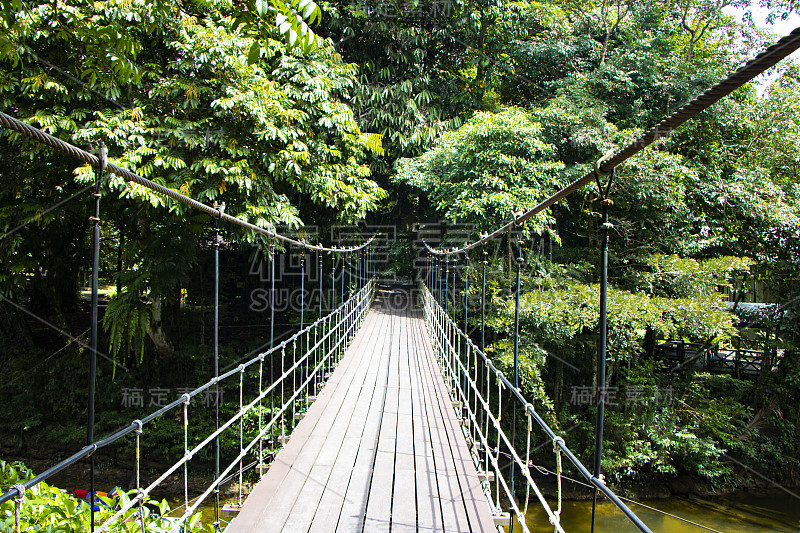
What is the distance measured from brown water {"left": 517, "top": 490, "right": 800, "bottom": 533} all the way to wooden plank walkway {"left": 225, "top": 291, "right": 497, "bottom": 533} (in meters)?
5.37

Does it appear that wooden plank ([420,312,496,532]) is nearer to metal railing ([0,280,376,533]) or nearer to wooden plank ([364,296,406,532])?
wooden plank ([364,296,406,532])

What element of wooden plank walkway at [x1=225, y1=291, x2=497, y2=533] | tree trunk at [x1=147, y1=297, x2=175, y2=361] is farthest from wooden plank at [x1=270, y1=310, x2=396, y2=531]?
tree trunk at [x1=147, y1=297, x2=175, y2=361]

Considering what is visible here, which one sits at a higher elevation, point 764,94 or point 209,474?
point 764,94

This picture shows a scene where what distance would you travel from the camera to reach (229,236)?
20.9 ft

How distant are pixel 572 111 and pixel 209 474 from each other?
349 inches

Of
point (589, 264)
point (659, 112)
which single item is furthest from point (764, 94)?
point (589, 264)

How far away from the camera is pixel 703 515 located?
321 inches

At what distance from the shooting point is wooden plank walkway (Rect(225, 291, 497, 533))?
6.51ft

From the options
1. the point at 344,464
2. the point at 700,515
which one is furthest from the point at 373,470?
the point at 700,515

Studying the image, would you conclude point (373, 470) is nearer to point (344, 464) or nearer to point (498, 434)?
point (344, 464)

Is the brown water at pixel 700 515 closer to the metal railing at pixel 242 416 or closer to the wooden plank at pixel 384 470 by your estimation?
the metal railing at pixel 242 416

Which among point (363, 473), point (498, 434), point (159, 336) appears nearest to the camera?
point (363, 473)

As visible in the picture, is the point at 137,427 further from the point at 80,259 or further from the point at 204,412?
the point at 80,259

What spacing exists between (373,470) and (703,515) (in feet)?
27.1
